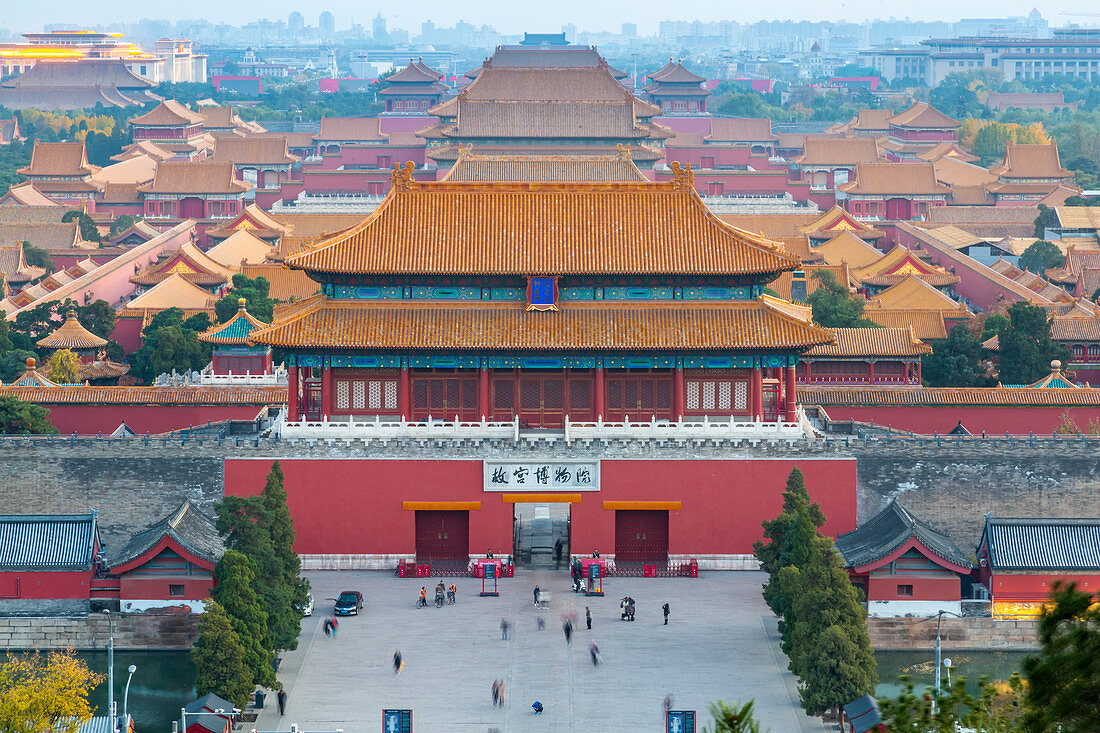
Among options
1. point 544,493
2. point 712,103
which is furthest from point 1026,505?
point 712,103

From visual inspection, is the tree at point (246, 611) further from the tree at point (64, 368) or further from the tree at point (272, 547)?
the tree at point (64, 368)

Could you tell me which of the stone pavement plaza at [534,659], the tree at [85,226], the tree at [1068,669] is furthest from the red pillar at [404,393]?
the tree at [85,226]

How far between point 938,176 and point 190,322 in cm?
6828

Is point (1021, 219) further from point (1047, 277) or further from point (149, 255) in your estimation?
point (149, 255)

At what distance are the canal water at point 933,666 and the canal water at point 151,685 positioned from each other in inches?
566

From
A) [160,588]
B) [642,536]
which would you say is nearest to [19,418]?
[160,588]

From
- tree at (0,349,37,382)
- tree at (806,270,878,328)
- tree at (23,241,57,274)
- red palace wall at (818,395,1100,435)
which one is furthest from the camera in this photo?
tree at (23,241,57,274)

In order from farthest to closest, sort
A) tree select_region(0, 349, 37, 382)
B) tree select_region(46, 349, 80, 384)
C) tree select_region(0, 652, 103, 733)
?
tree select_region(46, 349, 80, 384) < tree select_region(0, 349, 37, 382) < tree select_region(0, 652, 103, 733)

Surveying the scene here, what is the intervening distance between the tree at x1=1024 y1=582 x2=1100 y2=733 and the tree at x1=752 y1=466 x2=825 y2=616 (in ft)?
65.2

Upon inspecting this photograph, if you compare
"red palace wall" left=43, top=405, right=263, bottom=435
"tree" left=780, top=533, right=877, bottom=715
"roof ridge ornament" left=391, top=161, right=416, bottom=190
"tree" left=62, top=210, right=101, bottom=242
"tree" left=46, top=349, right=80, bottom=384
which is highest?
"tree" left=62, top=210, right=101, bottom=242

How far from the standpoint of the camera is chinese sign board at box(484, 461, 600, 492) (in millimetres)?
44344

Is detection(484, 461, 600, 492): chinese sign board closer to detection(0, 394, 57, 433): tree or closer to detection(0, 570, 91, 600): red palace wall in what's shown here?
detection(0, 570, 91, 600): red palace wall

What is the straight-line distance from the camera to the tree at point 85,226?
93125mm

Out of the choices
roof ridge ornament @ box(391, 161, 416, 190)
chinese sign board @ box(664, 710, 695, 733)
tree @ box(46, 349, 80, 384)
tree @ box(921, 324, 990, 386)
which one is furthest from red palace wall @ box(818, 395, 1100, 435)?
tree @ box(46, 349, 80, 384)
